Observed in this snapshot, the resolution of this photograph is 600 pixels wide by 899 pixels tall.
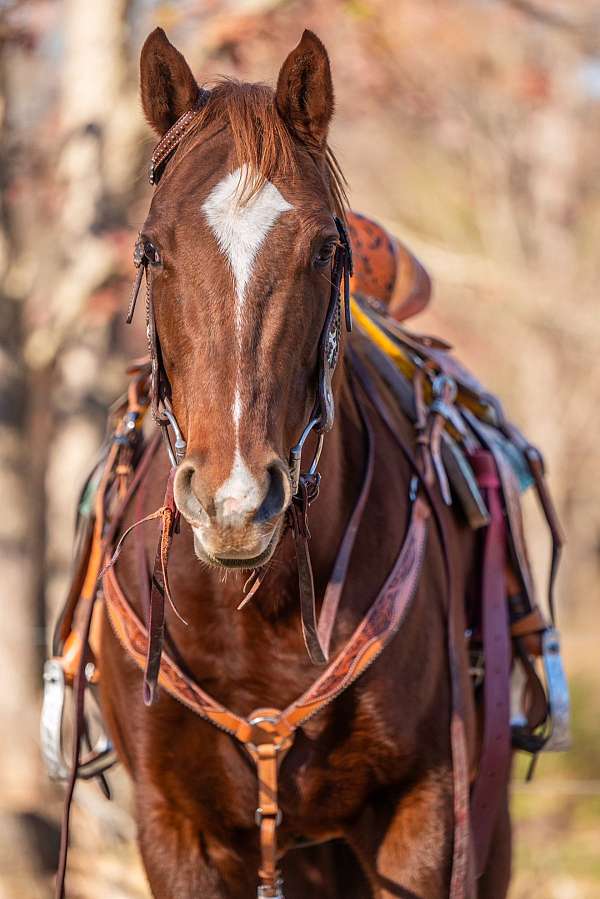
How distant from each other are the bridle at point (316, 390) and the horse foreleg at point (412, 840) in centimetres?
51

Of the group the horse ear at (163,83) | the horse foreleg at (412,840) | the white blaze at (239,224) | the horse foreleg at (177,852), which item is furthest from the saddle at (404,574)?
the white blaze at (239,224)

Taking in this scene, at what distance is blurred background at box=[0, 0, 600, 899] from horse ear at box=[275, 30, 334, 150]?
545 mm

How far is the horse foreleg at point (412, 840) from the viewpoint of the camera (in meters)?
2.76

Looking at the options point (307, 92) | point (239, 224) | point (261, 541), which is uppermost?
point (307, 92)

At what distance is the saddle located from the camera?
273 centimetres

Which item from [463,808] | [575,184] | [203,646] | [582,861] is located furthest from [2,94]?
[575,184]

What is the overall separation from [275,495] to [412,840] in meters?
1.12

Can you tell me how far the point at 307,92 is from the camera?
243 centimetres

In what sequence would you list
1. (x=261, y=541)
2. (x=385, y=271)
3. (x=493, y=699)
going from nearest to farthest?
(x=261, y=541), (x=493, y=699), (x=385, y=271)

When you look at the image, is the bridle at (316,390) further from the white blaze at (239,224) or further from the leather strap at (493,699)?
the leather strap at (493,699)

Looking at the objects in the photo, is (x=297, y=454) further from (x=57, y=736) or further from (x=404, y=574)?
(x=57, y=736)

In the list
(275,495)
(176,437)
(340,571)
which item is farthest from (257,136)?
(340,571)

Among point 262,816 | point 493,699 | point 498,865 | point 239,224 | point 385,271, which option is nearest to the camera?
point 239,224

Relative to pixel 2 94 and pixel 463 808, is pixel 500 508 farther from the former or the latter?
pixel 2 94
